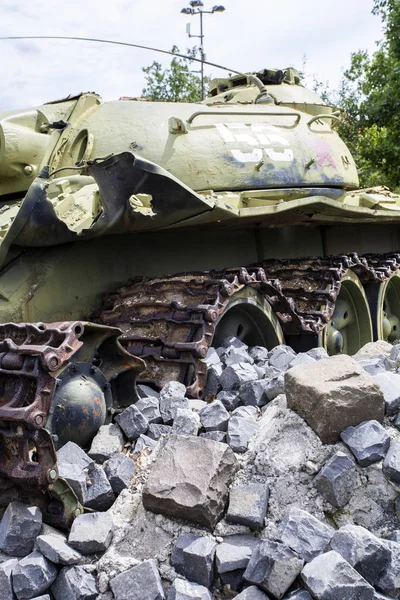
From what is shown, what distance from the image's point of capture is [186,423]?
3453 mm

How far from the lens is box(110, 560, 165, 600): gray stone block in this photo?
2492 mm

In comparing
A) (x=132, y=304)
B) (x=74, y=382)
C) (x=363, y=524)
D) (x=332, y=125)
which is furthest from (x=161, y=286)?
(x=332, y=125)

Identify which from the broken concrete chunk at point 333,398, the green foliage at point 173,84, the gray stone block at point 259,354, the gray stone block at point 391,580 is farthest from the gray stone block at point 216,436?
the green foliage at point 173,84

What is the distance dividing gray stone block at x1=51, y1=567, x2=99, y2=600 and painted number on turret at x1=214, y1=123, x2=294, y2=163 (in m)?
3.85

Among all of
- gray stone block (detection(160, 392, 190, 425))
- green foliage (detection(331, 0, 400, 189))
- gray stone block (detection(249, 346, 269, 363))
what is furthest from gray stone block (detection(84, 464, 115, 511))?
green foliage (detection(331, 0, 400, 189))

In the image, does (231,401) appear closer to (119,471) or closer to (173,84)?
(119,471)

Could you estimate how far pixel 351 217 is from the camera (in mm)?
6414

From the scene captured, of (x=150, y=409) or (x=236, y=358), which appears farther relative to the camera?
(x=236, y=358)

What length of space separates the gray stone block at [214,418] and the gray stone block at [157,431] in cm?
Answer: 20

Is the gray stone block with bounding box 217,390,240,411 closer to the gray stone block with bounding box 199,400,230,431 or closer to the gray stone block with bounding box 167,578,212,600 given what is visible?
the gray stone block with bounding box 199,400,230,431

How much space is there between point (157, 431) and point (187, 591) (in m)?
1.17

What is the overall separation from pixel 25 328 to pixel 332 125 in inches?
200

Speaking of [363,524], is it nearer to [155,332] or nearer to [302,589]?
[302,589]

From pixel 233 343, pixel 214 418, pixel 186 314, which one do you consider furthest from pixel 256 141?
pixel 214 418
